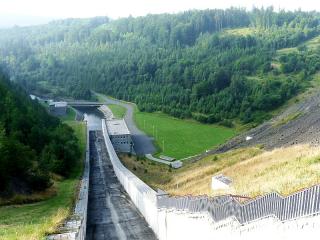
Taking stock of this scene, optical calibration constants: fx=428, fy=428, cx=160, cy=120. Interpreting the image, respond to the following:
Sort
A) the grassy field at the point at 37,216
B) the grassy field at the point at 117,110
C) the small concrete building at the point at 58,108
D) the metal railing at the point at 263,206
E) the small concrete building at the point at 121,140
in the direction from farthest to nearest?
the grassy field at the point at 117,110, the small concrete building at the point at 58,108, the small concrete building at the point at 121,140, the grassy field at the point at 37,216, the metal railing at the point at 263,206

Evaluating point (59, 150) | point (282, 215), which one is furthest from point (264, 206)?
point (59, 150)

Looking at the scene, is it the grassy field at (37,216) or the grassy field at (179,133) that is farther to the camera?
the grassy field at (179,133)

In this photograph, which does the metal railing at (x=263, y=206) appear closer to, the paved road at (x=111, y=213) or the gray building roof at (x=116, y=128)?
the paved road at (x=111, y=213)

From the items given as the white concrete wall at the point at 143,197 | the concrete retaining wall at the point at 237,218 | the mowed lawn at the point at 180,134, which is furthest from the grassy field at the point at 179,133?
the concrete retaining wall at the point at 237,218

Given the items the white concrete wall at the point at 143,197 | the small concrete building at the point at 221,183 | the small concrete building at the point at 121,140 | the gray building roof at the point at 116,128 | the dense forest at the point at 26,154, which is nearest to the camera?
the white concrete wall at the point at 143,197

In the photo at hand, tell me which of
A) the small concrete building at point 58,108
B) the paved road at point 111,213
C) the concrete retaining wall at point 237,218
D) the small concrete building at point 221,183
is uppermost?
the concrete retaining wall at point 237,218

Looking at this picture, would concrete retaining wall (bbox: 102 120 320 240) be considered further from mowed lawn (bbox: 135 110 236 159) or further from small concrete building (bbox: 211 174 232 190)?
mowed lawn (bbox: 135 110 236 159)

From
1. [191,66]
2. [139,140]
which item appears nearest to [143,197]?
[139,140]
